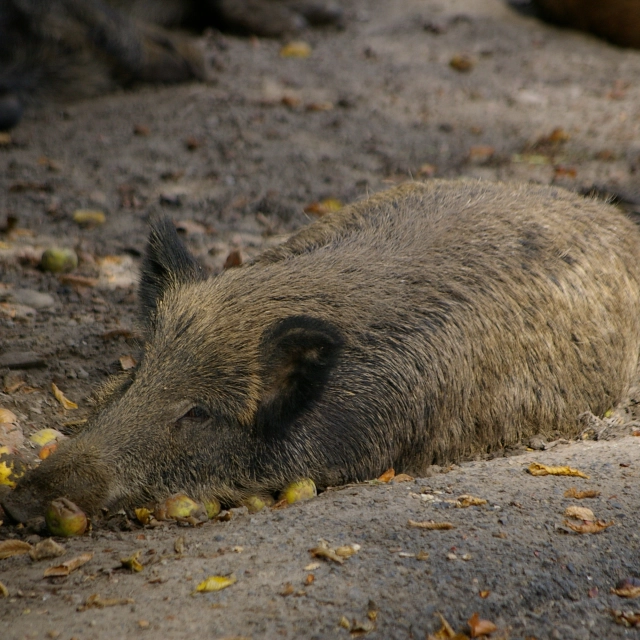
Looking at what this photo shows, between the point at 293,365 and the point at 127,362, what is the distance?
3.87 ft

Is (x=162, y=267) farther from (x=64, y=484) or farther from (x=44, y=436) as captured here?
(x=64, y=484)

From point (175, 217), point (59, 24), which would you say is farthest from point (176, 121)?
point (175, 217)

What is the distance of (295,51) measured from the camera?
9789mm

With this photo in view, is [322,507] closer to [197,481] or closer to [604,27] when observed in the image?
[197,481]

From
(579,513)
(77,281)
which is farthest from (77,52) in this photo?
(579,513)

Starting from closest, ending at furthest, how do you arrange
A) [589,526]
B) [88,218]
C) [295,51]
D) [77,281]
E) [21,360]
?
[589,526]
[21,360]
[77,281]
[88,218]
[295,51]

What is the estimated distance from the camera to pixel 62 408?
400 centimetres

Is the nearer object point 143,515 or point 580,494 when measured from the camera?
point 580,494

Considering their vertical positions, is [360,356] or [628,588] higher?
[360,356]

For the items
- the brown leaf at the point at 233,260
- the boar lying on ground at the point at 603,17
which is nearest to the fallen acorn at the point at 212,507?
the brown leaf at the point at 233,260

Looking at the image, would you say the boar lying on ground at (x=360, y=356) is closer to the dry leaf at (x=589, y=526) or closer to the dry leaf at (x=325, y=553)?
the dry leaf at (x=325, y=553)

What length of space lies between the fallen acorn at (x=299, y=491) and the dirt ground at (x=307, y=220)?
17 centimetres

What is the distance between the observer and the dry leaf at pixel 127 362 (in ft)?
14.2

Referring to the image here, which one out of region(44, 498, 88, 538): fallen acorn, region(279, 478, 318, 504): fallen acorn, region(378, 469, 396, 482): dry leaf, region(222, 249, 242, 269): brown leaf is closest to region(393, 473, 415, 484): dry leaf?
region(378, 469, 396, 482): dry leaf
